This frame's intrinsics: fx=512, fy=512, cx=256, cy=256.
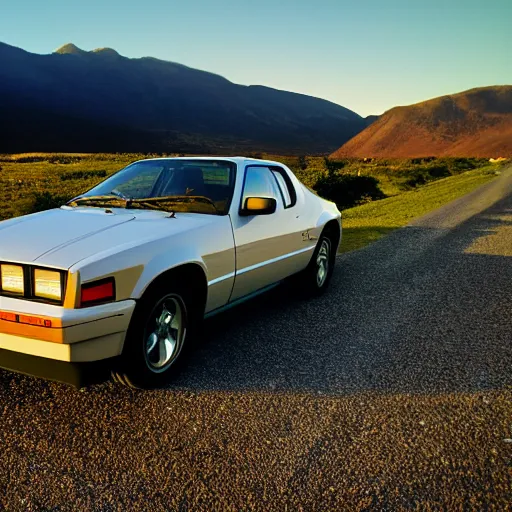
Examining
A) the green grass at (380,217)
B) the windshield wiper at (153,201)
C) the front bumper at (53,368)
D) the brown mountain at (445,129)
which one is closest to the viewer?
the front bumper at (53,368)

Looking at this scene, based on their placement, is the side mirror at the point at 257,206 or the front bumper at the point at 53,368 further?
the side mirror at the point at 257,206

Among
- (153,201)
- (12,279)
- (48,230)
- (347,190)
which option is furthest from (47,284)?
(347,190)

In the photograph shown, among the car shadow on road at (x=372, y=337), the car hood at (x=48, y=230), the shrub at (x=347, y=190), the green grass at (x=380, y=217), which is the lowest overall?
the shrub at (x=347, y=190)

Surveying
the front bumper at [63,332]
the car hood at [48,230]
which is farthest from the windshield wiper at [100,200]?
the front bumper at [63,332]

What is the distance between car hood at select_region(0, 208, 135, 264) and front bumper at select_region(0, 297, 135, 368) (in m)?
0.31

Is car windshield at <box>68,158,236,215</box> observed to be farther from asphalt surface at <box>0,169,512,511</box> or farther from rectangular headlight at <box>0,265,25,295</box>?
rectangular headlight at <box>0,265,25,295</box>

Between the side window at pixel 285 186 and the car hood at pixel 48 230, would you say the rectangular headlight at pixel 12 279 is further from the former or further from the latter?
the side window at pixel 285 186

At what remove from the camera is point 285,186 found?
17.6ft

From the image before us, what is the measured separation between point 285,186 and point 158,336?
2419 mm

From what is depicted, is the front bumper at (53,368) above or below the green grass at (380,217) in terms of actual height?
above

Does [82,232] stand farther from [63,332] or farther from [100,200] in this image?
[100,200]

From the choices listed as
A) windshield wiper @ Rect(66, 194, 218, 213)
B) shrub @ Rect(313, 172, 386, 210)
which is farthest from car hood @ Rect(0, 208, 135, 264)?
shrub @ Rect(313, 172, 386, 210)

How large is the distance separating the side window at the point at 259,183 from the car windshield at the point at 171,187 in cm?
16

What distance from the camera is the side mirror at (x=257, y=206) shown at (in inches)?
168
